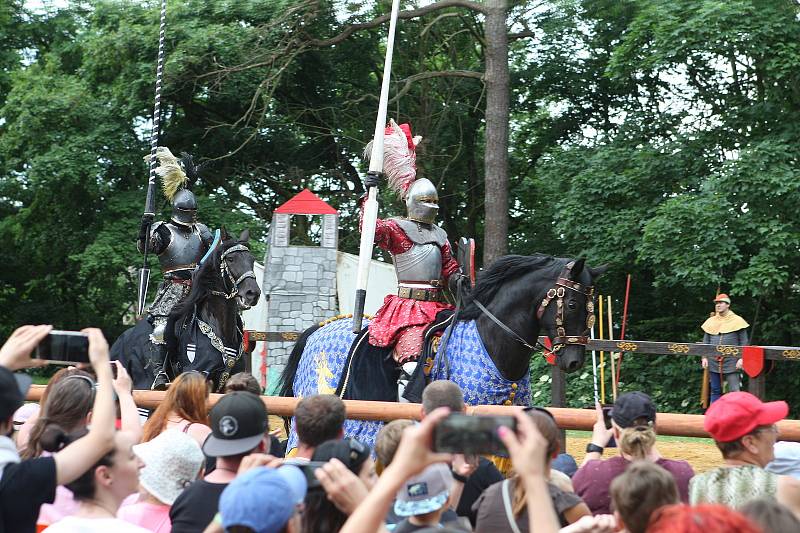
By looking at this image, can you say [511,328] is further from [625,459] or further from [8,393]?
[8,393]

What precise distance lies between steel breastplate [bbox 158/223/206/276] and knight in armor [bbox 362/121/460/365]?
2.33 m

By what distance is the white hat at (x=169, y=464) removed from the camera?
12.2 ft

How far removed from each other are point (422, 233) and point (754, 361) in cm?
439

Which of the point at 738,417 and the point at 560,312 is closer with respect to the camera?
the point at 738,417

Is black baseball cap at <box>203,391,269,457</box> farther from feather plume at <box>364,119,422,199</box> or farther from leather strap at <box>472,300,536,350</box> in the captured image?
feather plume at <box>364,119,422,199</box>

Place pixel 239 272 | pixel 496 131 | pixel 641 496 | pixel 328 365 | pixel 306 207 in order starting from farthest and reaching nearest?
pixel 306 207 → pixel 496 131 → pixel 239 272 → pixel 328 365 → pixel 641 496

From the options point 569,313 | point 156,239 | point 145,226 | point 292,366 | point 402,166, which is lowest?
point 292,366

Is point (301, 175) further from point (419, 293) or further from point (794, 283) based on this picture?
point (419, 293)

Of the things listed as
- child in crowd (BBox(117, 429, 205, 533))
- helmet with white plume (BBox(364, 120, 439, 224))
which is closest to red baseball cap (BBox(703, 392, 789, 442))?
child in crowd (BBox(117, 429, 205, 533))

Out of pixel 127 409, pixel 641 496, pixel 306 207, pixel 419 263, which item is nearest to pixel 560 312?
pixel 419 263

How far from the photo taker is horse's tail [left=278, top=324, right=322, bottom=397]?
860cm

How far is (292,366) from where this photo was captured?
8.60m

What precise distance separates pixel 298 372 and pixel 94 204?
1227cm

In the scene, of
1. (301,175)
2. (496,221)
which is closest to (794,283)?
(496,221)
